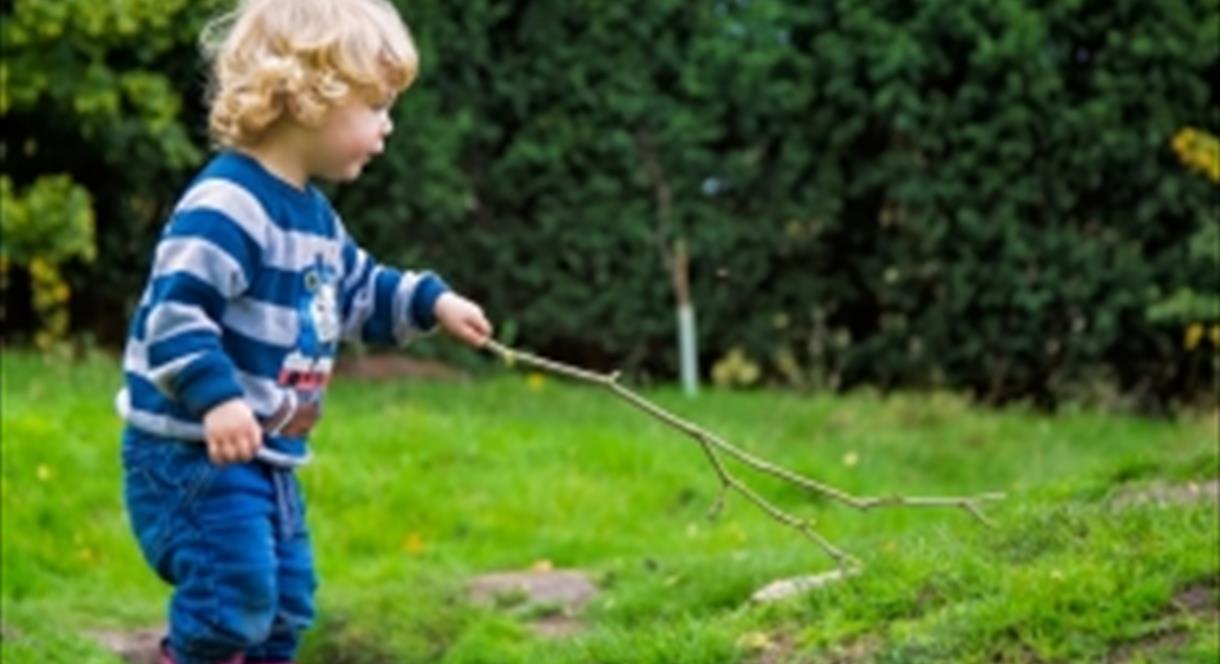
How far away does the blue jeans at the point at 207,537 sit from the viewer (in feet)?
15.1

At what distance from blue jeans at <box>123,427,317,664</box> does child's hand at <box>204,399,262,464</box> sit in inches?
9.9

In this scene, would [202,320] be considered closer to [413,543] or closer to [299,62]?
[299,62]

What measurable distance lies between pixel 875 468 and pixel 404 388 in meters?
2.40

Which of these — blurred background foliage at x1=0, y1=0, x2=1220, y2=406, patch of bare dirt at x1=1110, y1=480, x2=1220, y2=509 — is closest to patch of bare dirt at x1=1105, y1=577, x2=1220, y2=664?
patch of bare dirt at x1=1110, y1=480, x2=1220, y2=509

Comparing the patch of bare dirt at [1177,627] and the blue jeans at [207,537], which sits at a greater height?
the blue jeans at [207,537]

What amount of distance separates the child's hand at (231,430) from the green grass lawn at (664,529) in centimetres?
145

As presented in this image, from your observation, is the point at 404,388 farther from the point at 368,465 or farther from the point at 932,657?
the point at 932,657

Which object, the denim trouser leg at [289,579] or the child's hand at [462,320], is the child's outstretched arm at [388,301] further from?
the denim trouser leg at [289,579]

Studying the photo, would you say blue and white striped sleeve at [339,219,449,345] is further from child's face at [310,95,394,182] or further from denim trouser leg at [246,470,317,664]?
denim trouser leg at [246,470,317,664]

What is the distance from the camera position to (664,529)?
349 inches

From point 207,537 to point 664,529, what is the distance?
14.3 feet

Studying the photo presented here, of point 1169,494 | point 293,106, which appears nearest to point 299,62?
point 293,106

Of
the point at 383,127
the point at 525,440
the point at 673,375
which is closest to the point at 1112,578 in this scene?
the point at 383,127

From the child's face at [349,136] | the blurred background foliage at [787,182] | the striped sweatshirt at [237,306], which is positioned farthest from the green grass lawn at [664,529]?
the child's face at [349,136]
